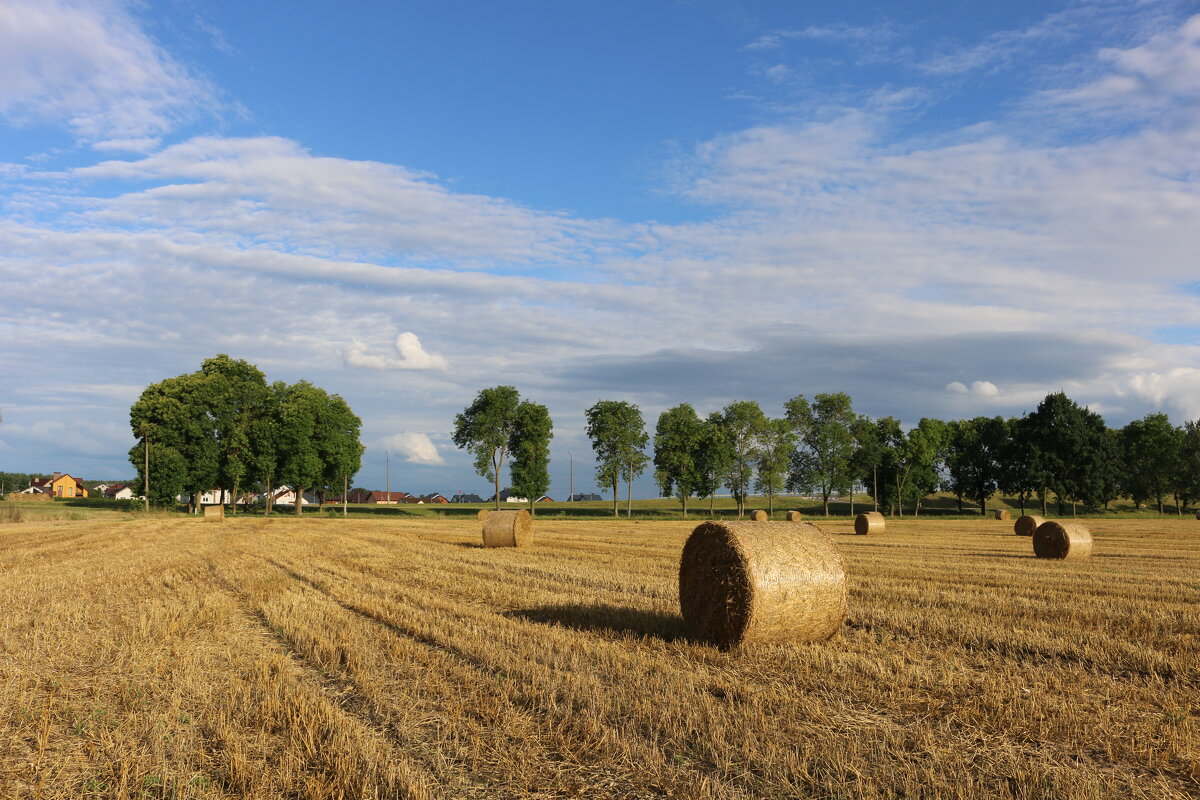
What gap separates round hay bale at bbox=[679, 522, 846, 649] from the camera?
9586 millimetres

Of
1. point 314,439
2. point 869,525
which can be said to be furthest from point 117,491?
point 869,525

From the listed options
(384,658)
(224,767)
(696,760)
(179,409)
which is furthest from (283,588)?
(179,409)

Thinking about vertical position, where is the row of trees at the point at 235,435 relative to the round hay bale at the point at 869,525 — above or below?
above

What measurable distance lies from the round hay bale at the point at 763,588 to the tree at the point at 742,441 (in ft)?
212

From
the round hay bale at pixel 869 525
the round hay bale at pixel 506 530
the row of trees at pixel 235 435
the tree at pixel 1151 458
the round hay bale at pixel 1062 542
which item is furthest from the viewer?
the tree at pixel 1151 458

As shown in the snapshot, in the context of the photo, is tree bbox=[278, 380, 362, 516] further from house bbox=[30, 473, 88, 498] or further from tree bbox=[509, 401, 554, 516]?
house bbox=[30, 473, 88, 498]

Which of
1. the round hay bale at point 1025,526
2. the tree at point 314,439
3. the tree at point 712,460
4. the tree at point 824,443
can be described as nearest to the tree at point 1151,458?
the tree at point 824,443

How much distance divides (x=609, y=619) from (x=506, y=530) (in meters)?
15.9

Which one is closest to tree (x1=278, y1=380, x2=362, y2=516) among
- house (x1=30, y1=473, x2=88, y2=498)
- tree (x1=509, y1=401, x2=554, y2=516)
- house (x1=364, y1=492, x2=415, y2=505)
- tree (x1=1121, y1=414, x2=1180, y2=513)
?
tree (x1=509, y1=401, x2=554, y2=516)

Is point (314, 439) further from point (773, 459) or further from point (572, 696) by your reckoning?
point (572, 696)

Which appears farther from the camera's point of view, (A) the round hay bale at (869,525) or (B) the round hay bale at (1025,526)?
(A) the round hay bale at (869,525)

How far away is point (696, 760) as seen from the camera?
5.68m

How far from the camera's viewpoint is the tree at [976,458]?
8144cm

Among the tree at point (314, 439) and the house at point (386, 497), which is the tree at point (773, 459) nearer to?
the tree at point (314, 439)
